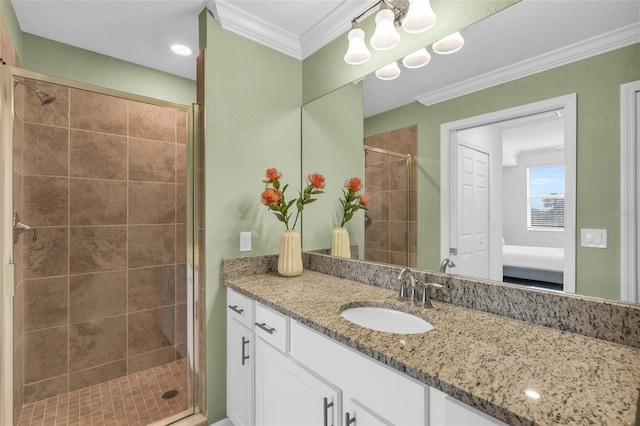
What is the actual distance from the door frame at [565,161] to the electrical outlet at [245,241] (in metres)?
1.06

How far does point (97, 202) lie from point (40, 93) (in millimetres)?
758

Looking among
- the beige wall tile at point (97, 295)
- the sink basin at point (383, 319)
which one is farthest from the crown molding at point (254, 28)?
the beige wall tile at point (97, 295)

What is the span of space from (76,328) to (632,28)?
10.1 feet

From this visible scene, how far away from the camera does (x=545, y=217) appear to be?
3.33 ft

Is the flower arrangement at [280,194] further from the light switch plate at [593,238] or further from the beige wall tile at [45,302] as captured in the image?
the beige wall tile at [45,302]

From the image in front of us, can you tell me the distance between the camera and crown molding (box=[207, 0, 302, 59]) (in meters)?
1.65

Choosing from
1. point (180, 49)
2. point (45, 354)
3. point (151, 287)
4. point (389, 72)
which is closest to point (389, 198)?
point (389, 72)

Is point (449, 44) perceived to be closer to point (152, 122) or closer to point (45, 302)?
point (152, 122)

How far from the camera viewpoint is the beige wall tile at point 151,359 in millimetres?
2219

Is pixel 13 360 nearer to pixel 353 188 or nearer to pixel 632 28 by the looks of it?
pixel 353 188

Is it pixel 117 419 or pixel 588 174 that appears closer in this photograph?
pixel 588 174

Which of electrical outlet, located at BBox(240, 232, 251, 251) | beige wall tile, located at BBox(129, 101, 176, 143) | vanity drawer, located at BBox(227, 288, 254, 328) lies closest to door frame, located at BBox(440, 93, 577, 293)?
vanity drawer, located at BBox(227, 288, 254, 328)

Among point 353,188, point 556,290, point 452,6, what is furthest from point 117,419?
point 452,6

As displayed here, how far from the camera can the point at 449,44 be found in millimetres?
1312
